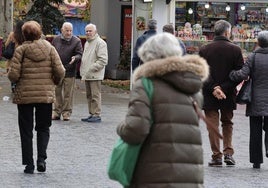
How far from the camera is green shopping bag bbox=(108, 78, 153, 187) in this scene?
233 inches

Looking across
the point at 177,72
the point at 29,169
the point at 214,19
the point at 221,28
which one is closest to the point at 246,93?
the point at 221,28

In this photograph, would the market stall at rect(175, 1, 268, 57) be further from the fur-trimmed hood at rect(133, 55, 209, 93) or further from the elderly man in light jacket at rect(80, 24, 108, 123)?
the fur-trimmed hood at rect(133, 55, 209, 93)

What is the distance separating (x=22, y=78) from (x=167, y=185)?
4.64 m

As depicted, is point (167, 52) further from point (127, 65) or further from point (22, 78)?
point (127, 65)

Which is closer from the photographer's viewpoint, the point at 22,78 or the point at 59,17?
the point at 22,78

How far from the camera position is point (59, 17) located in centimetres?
2986

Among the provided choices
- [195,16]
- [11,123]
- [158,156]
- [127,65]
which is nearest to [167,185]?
[158,156]

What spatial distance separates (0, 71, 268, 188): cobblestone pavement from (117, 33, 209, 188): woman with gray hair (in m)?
3.73

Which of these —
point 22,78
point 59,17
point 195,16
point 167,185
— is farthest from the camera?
point 59,17

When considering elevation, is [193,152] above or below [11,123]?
above

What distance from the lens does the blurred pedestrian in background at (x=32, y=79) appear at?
Answer: 10133 millimetres

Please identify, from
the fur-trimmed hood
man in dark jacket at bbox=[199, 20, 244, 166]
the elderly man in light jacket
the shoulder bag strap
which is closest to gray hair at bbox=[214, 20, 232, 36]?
man in dark jacket at bbox=[199, 20, 244, 166]

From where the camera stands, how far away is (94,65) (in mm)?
15617

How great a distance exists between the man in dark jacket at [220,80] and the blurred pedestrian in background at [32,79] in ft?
7.13
